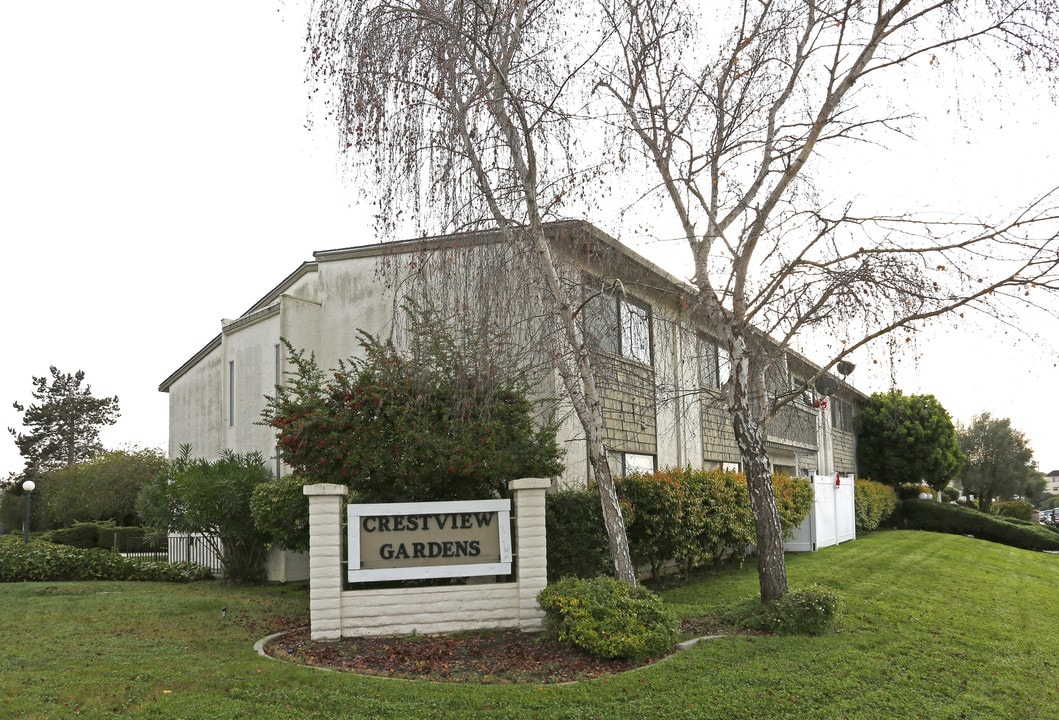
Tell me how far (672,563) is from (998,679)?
27.4 feet

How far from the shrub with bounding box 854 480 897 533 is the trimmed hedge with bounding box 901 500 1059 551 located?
1.87m

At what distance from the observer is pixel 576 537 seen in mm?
12109

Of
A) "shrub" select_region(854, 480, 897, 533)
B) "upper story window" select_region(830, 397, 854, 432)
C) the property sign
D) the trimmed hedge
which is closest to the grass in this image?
the property sign

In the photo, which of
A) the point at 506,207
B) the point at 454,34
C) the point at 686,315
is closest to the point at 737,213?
the point at 686,315

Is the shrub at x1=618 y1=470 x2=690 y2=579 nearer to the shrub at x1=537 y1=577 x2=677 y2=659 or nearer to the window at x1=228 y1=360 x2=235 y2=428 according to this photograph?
the shrub at x1=537 y1=577 x2=677 y2=659

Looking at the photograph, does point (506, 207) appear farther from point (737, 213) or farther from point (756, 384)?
point (756, 384)

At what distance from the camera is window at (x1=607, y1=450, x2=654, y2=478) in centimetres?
1566

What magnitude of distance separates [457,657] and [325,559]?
2.04 meters

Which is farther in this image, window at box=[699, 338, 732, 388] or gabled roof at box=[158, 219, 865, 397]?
window at box=[699, 338, 732, 388]

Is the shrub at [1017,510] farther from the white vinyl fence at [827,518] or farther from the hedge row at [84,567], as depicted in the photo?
the hedge row at [84,567]

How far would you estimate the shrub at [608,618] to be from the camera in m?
8.33

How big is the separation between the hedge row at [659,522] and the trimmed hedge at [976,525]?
18342 mm

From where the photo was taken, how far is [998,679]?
811 cm

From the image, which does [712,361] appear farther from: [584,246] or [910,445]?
[910,445]
